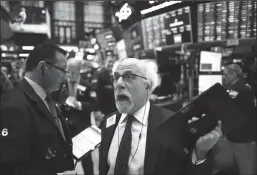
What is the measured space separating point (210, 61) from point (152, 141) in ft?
7.23

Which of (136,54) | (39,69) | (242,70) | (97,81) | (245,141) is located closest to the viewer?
(39,69)

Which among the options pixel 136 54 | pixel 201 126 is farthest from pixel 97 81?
pixel 201 126

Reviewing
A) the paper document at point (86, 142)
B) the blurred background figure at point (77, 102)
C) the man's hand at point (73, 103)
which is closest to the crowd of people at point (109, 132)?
the paper document at point (86, 142)

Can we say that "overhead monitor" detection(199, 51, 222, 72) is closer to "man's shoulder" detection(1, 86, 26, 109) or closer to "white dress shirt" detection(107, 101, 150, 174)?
"white dress shirt" detection(107, 101, 150, 174)

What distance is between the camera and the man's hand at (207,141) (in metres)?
1.61

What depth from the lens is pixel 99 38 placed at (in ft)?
21.7

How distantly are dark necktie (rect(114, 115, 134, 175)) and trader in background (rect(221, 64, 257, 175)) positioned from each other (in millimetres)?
1984

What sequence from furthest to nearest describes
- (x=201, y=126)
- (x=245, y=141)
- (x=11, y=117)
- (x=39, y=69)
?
(x=245, y=141), (x=39, y=69), (x=11, y=117), (x=201, y=126)

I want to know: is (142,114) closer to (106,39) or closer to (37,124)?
(37,124)

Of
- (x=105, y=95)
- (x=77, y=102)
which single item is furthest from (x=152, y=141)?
(x=105, y=95)

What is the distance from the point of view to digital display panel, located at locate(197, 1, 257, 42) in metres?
3.92

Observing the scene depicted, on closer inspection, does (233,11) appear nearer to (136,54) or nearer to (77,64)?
(136,54)

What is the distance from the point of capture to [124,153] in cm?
208

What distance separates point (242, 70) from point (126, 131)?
229 cm
